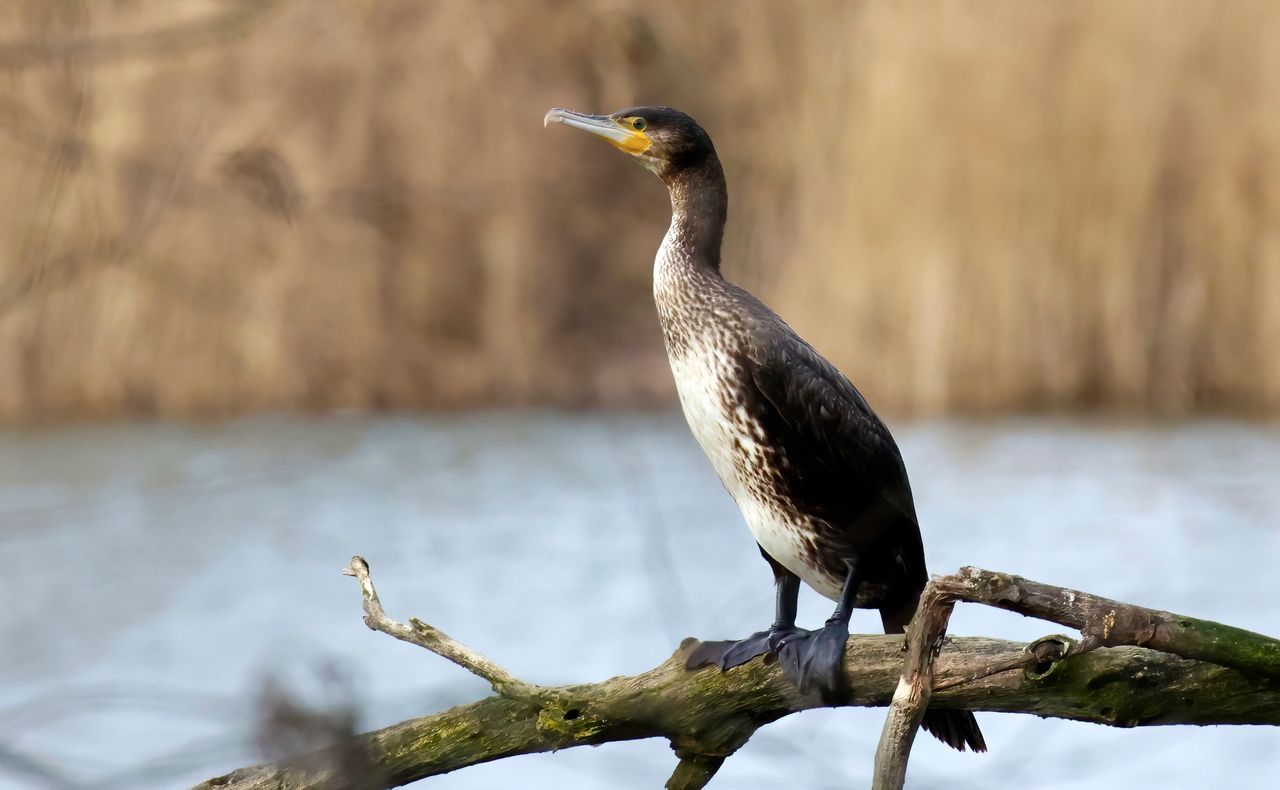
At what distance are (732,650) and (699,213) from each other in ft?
2.82

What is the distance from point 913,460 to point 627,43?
2.56m

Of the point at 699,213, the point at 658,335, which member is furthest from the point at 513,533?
the point at 699,213

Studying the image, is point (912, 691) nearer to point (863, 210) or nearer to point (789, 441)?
point (789, 441)

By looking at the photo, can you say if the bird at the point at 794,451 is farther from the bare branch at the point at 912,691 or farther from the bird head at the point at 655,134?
the bare branch at the point at 912,691

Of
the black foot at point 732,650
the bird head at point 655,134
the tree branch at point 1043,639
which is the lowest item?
the tree branch at point 1043,639

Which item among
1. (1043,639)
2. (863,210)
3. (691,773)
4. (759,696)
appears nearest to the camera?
(1043,639)

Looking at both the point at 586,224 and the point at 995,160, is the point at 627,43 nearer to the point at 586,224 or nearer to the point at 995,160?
the point at 995,160

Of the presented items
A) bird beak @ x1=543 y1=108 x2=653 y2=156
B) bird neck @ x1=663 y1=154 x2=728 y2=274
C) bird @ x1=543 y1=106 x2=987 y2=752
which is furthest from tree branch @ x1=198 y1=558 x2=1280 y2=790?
bird beak @ x1=543 y1=108 x2=653 y2=156

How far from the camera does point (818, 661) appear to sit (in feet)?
7.04

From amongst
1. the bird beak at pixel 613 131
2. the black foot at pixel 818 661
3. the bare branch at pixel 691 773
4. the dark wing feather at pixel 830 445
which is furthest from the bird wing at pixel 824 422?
the bare branch at pixel 691 773

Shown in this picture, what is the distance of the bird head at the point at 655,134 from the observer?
106 inches

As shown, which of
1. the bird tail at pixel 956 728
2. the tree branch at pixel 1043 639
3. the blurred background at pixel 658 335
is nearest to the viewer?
the tree branch at pixel 1043 639

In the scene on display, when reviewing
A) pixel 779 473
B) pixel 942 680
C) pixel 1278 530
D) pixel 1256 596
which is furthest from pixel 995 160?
pixel 942 680

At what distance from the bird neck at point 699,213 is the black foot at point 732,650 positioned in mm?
682
